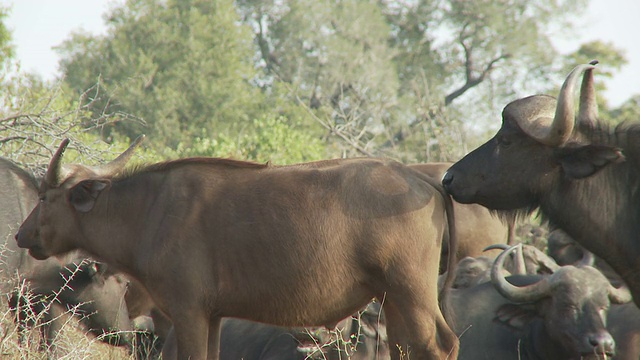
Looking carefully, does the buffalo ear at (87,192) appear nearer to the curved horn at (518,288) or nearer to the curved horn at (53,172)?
the curved horn at (53,172)

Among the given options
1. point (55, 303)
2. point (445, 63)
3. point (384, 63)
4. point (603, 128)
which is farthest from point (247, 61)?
point (603, 128)

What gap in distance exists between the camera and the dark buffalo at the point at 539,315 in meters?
6.77

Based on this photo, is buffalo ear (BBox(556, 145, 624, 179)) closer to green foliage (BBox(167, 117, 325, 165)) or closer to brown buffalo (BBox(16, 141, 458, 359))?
brown buffalo (BBox(16, 141, 458, 359))

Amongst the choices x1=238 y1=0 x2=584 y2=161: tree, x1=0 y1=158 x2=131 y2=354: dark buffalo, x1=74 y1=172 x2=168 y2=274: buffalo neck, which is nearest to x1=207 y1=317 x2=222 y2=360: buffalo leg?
x1=74 y1=172 x2=168 y2=274: buffalo neck

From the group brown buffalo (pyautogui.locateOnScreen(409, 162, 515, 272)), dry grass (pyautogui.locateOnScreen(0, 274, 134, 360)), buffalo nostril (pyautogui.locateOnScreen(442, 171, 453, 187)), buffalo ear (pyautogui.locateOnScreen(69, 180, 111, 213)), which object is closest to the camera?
buffalo nostril (pyautogui.locateOnScreen(442, 171, 453, 187))

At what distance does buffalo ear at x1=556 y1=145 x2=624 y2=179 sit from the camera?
4.89 meters

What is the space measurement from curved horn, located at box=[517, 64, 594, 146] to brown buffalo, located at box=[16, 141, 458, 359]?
2.87 ft

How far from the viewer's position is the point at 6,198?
7.74 metres

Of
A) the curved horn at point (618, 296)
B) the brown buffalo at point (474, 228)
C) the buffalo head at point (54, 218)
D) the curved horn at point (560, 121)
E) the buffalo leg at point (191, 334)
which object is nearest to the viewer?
the curved horn at point (560, 121)

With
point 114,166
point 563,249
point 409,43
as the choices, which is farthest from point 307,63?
point 114,166

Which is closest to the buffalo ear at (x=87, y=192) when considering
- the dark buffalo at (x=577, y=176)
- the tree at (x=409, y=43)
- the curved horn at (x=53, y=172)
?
the curved horn at (x=53, y=172)

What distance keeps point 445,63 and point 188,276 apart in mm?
37984

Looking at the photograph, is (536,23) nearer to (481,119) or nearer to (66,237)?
(481,119)

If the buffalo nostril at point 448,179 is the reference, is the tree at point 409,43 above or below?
below
